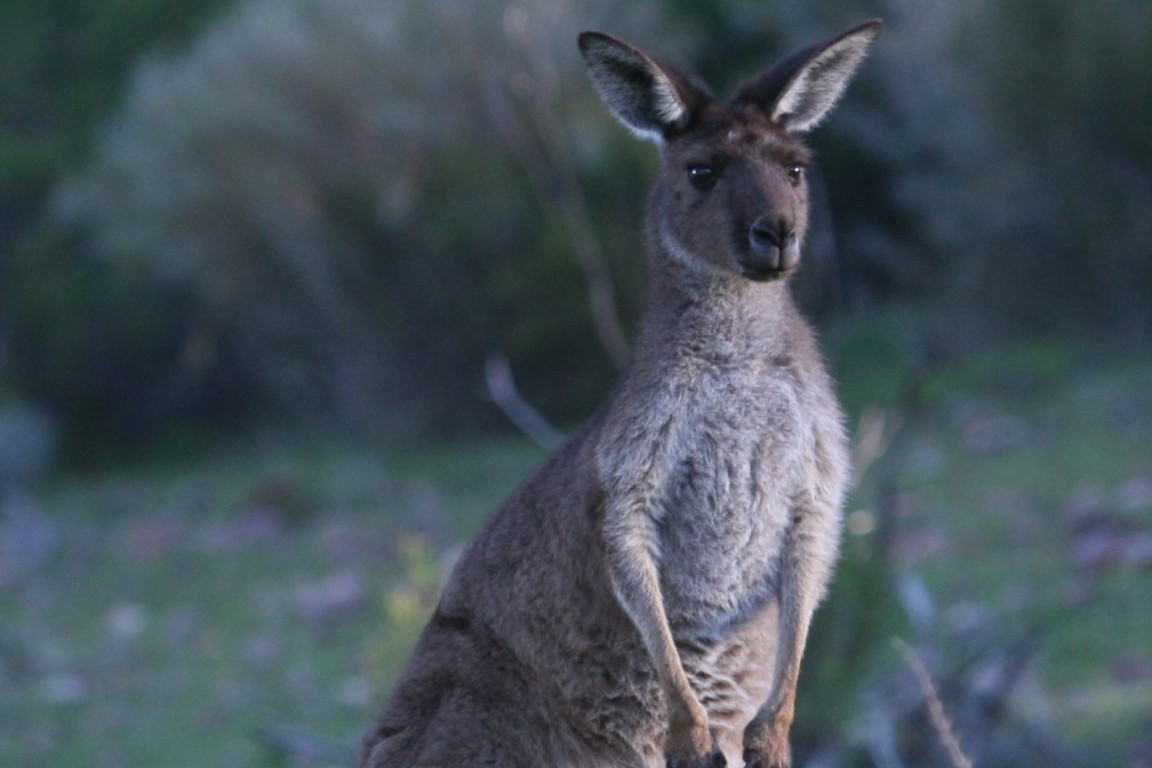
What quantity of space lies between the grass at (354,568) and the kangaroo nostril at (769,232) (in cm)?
220

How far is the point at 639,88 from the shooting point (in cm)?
299

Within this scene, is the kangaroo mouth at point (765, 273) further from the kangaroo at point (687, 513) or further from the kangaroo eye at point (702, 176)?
the kangaroo eye at point (702, 176)

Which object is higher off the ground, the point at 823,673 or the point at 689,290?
the point at 689,290

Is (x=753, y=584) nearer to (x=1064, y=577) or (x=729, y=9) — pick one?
(x=1064, y=577)

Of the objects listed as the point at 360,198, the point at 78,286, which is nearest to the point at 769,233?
Result: the point at 360,198

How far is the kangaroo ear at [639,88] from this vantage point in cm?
293

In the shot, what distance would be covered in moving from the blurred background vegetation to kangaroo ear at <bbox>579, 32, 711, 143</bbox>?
2.87 m

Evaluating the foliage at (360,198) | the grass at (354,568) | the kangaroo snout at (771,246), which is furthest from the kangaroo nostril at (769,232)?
Result: the foliage at (360,198)

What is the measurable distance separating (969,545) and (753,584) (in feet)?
15.1

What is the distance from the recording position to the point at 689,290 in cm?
304

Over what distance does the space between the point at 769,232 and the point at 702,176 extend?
21 cm

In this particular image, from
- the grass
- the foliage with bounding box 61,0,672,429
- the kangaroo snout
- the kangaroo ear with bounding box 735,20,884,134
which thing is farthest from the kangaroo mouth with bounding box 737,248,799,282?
the foliage with bounding box 61,0,672,429

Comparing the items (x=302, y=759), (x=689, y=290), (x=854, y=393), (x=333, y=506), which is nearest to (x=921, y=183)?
(x=854, y=393)

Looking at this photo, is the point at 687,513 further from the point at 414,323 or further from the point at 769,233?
the point at 414,323
